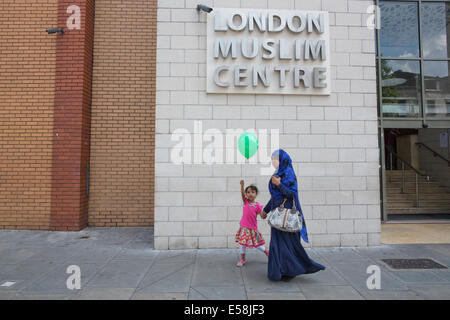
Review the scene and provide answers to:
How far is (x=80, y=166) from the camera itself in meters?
6.66

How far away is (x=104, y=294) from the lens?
11.8 ft

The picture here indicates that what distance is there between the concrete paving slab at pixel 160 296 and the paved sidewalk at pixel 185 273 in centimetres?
1

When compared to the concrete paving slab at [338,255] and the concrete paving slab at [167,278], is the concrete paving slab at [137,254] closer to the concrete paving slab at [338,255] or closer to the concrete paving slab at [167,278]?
the concrete paving slab at [167,278]

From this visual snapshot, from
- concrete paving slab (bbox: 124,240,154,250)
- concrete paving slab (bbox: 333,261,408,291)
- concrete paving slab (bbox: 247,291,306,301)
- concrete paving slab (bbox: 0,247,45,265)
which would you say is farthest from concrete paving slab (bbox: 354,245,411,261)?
concrete paving slab (bbox: 0,247,45,265)

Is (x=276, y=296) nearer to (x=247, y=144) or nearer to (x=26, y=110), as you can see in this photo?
(x=247, y=144)

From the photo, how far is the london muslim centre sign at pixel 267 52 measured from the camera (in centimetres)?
568

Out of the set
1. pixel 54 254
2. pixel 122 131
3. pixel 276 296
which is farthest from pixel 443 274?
pixel 122 131

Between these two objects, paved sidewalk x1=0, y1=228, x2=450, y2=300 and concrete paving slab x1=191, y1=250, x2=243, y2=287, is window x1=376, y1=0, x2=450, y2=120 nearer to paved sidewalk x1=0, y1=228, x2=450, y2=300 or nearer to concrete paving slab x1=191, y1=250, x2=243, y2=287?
paved sidewalk x1=0, y1=228, x2=450, y2=300

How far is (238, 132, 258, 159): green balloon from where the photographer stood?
566cm

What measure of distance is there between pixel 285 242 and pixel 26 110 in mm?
6552

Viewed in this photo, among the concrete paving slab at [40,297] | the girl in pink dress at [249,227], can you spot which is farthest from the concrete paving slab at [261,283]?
the concrete paving slab at [40,297]

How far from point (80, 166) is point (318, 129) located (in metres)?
5.25

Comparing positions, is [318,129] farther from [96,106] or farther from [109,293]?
[96,106]

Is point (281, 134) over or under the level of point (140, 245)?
over
